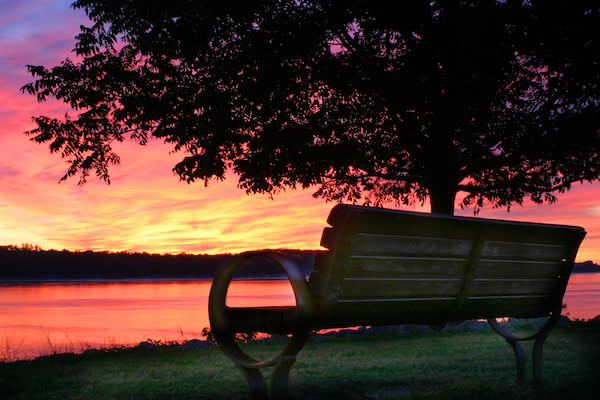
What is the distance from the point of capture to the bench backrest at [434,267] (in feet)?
10.7

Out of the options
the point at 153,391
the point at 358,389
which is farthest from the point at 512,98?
the point at 153,391

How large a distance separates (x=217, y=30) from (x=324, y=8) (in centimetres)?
172

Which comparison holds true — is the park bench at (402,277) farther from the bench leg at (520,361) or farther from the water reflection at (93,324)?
the water reflection at (93,324)

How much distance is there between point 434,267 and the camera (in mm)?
3768

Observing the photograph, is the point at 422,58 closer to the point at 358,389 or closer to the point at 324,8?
the point at 324,8

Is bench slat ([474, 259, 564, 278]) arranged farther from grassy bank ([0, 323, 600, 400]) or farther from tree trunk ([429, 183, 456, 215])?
tree trunk ([429, 183, 456, 215])

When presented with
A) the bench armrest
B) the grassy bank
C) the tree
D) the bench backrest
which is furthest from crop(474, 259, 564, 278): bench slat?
the tree

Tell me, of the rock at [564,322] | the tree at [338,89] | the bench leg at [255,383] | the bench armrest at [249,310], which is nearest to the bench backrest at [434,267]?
the bench armrest at [249,310]

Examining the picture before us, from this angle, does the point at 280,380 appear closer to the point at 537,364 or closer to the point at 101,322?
the point at 537,364

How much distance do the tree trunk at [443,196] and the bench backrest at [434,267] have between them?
20.0 ft

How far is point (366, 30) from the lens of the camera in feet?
33.3

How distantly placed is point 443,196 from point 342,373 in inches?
239

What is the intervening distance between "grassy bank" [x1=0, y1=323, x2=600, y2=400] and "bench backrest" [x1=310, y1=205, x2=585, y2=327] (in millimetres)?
692

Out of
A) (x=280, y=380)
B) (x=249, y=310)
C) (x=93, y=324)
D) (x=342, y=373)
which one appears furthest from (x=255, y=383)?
(x=93, y=324)
